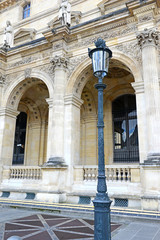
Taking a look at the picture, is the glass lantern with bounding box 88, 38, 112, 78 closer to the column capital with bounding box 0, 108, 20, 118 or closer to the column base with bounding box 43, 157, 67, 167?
the column base with bounding box 43, 157, 67, 167

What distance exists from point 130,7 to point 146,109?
4893 mm

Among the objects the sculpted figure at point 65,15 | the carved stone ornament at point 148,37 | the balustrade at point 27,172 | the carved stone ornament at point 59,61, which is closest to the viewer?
the carved stone ornament at point 148,37

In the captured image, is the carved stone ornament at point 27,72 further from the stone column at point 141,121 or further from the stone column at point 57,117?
the stone column at point 141,121

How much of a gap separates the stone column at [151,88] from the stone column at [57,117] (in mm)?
4024

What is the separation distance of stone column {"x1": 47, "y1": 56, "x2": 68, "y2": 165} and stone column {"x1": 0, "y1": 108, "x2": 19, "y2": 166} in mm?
3311

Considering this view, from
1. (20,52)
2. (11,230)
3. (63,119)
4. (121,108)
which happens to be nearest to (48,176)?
(63,119)

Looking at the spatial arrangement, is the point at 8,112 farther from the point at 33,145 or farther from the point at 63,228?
the point at 63,228

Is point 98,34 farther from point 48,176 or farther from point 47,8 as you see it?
point 47,8

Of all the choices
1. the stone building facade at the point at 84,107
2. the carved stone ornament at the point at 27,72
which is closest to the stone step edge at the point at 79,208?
the stone building facade at the point at 84,107

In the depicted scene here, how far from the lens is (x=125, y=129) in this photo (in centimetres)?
1378

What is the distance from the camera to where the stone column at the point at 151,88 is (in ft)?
26.6

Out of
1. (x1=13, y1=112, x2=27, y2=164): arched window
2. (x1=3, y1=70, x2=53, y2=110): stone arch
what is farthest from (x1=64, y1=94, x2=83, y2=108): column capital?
(x1=13, y1=112, x2=27, y2=164): arched window

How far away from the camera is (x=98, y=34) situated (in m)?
11.1

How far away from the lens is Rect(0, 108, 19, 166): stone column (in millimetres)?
12250
